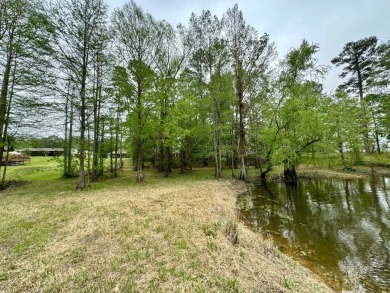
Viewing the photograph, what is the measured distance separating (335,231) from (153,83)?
45.9 ft

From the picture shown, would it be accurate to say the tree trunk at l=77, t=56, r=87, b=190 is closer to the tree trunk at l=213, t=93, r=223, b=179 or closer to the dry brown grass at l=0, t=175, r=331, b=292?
the dry brown grass at l=0, t=175, r=331, b=292

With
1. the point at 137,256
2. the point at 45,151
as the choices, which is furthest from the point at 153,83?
the point at 45,151

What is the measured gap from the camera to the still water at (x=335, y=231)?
12.7 feet

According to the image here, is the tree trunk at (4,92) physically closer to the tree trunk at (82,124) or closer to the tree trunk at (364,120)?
the tree trunk at (82,124)

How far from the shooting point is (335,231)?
597 centimetres

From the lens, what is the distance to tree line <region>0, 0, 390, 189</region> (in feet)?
35.4

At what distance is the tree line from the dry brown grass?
754 cm

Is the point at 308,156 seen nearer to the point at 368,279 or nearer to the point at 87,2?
the point at 368,279

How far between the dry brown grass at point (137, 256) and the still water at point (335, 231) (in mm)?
969

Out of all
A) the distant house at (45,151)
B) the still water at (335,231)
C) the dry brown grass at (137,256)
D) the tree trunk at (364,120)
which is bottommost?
the still water at (335,231)

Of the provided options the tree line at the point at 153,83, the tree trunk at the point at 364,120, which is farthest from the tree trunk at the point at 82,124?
the tree trunk at the point at 364,120

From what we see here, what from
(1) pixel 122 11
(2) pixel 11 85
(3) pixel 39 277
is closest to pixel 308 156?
(3) pixel 39 277

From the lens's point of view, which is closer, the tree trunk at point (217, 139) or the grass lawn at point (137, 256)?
the grass lawn at point (137, 256)

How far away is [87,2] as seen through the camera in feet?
37.1
